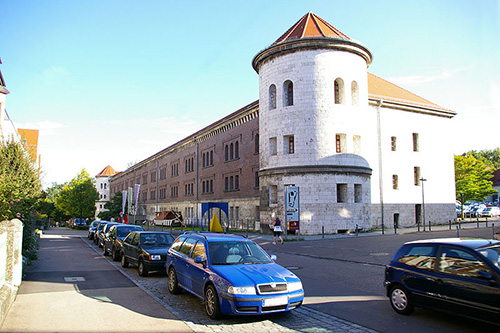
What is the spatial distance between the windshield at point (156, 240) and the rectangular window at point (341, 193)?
65.6ft

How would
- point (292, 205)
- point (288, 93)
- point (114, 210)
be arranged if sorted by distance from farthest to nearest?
point (114, 210), point (288, 93), point (292, 205)

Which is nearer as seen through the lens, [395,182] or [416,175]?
[395,182]

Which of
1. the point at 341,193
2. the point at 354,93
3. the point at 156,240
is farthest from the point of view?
the point at 354,93

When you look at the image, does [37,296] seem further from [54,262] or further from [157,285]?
[54,262]

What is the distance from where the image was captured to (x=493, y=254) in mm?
6691

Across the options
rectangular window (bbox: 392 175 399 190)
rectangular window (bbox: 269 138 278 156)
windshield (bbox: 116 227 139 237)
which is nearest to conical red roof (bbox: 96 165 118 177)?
rectangular window (bbox: 269 138 278 156)

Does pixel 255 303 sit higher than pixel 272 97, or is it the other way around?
pixel 272 97

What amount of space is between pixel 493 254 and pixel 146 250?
9.96 metres

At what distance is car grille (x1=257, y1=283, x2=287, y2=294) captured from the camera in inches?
285

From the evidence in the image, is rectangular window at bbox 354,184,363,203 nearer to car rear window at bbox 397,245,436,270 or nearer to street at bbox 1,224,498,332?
street at bbox 1,224,498,332

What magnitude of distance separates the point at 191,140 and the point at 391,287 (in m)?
52.9

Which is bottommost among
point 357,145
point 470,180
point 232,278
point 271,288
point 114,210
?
point 271,288

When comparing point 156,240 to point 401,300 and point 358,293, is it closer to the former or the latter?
point 358,293

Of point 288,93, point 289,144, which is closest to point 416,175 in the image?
point 289,144
